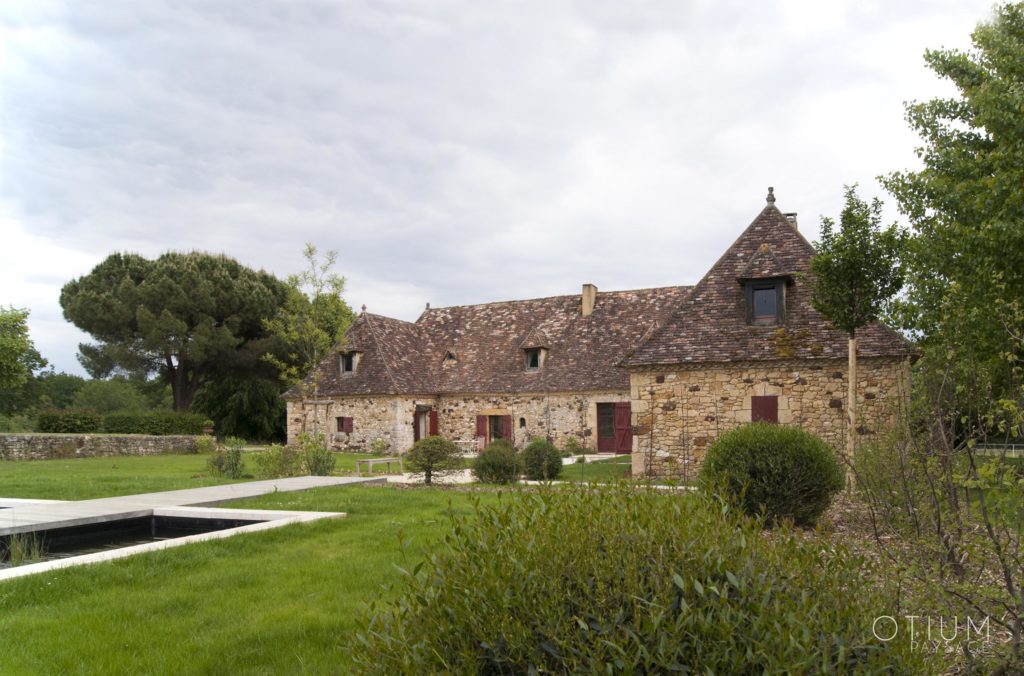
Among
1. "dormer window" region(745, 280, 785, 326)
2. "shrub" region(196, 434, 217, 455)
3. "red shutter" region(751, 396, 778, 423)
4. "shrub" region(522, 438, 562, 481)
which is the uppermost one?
"dormer window" region(745, 280, 785, 326)

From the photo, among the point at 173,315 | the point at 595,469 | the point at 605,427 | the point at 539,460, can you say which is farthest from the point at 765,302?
the point at 173,315

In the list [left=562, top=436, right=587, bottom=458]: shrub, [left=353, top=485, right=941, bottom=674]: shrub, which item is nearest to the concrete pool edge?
[left=353, top=485, right=941, bottom=674]: shrub

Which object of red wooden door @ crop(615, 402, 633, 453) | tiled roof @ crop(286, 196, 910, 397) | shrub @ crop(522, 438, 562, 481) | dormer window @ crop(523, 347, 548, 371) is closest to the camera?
tiled roof @ crop(286, 196, 910, 397)

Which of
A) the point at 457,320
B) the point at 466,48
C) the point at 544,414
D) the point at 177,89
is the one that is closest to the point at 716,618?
the point at 466,48

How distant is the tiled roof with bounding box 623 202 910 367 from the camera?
15.2 meters

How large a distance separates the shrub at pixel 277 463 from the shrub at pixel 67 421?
1701cm

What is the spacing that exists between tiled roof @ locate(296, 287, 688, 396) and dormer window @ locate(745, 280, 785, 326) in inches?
300

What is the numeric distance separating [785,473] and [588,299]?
19.0m

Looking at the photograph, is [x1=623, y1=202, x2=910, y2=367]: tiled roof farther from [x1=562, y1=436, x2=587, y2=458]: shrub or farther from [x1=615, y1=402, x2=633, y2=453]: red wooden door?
[x1=562, y1=436, x2=587, y2=458]: shrub

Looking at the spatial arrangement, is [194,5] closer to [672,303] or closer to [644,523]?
[644,523]

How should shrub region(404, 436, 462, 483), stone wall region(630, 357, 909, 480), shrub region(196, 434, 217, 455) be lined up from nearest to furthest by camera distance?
shrub region(404, 436, 462, 483), stone wall region(630, 357, 909, 480), shrub region(196, 434, 217, 455)

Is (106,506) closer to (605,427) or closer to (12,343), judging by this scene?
(605,427)

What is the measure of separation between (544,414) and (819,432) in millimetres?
11060

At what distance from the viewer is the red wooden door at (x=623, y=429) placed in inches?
894
